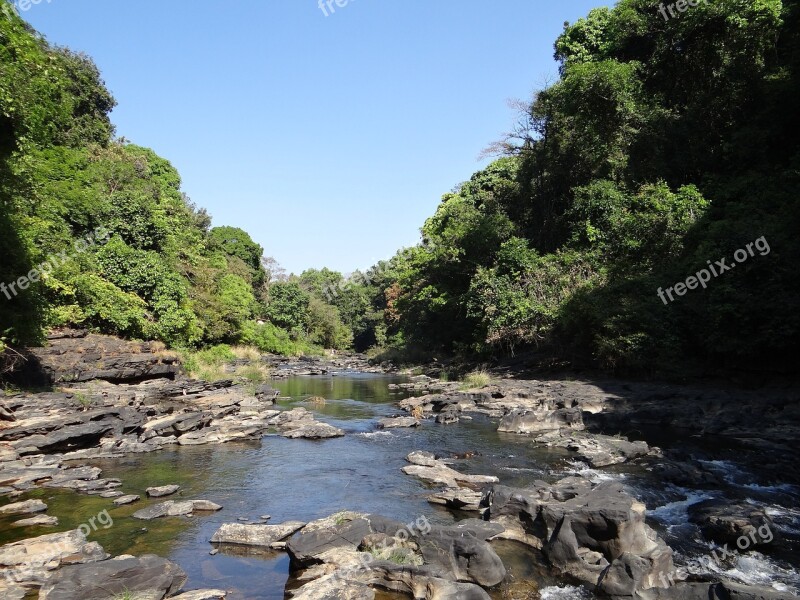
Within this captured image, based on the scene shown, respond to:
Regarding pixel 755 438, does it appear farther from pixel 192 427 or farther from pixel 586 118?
pixel 586 118

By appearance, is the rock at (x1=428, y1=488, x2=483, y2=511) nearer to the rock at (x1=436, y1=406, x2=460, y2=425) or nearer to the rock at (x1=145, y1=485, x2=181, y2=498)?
the rock at (x1=145, y1=485, x2=181, y2=498)

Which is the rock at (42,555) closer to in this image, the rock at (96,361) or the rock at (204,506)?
the rock at (204,506)

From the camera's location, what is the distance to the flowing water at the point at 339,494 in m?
7.71

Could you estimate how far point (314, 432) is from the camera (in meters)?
17.2

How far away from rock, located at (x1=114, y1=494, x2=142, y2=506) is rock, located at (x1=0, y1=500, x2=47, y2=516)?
121 cm

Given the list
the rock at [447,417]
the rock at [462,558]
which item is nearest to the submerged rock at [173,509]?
the rock at [462,558]

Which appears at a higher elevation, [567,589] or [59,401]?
Result: [59,401]

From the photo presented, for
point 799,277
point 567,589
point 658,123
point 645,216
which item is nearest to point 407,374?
point 645,216

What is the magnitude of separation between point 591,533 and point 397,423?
1135 cm

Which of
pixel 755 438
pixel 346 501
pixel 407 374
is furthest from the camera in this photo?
pixel 407 374

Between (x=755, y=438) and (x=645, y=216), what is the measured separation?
46.4 feet

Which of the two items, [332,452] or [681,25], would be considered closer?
[332,452]

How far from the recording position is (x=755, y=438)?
48.5 feet

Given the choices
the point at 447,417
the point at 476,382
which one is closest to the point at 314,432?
the point at 447,417
